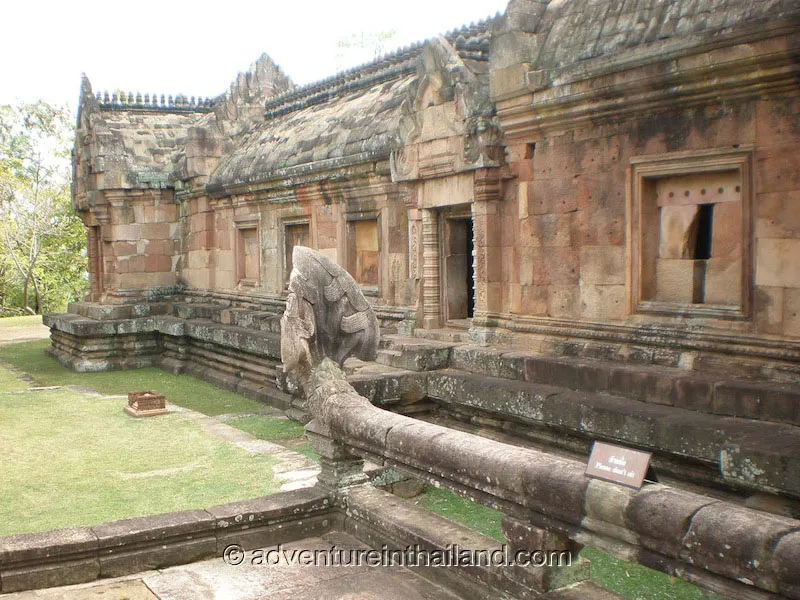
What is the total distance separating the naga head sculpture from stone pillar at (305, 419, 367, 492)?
19.6 inches

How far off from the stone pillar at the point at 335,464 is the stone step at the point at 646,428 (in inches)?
66.9

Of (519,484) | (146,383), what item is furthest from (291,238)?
(519,484)

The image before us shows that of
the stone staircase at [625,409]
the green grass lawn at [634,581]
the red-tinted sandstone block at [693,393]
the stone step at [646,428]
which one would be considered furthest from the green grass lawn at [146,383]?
the red-tinted sandstone block at [693,393]

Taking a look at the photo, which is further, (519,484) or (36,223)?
(36,223)

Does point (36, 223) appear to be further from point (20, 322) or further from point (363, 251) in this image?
point (363, 251)

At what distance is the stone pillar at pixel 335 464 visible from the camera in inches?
211

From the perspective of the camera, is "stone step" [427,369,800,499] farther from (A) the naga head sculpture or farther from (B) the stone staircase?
(A) the naga head sculpture

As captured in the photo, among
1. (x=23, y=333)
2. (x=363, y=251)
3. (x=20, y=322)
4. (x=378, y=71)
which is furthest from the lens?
(x=20, y=322)

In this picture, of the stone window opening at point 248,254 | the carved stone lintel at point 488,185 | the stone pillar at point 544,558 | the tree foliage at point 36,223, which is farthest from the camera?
the tree foliage at point 36,223

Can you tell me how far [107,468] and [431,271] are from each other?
12.7 ft

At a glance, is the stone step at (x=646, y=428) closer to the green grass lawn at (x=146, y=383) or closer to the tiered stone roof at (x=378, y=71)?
the tiered stone roof at (x=378, y=71)

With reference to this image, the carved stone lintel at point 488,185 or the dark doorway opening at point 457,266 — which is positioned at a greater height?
the carved stone lintel at point 488,185

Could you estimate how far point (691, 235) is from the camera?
6.29m

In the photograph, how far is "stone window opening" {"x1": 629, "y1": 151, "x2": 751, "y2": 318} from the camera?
5.87 metres
